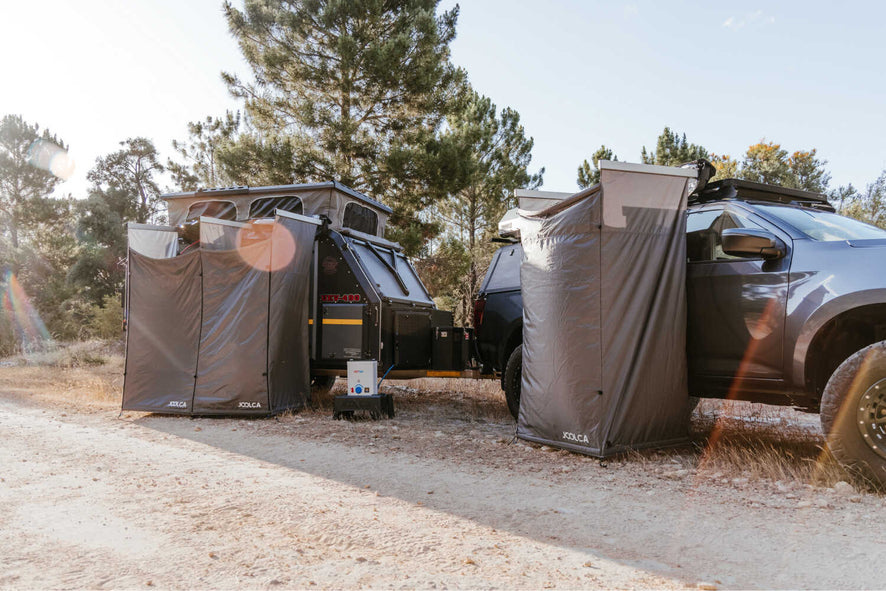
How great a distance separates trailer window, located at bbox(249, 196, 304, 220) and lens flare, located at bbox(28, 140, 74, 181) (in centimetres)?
3432

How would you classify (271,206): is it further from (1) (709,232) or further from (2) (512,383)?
(1) (709,232)

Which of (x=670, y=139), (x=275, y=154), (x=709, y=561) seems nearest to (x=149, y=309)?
(x=709, y=561)

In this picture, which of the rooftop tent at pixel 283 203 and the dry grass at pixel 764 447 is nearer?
the dry grass at pixel 764 447

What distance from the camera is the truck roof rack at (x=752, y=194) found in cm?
536

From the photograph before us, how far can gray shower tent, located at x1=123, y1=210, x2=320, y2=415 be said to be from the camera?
7203 millimetres

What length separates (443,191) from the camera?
15914 millimetres

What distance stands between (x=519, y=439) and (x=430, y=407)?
2.96 metres

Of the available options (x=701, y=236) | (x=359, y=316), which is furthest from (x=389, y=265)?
(x=701, y=236)

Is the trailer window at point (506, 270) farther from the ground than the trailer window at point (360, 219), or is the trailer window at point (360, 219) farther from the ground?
the trailer window at point (360, 219)

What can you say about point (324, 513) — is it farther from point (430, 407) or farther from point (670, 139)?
point (670, 139)

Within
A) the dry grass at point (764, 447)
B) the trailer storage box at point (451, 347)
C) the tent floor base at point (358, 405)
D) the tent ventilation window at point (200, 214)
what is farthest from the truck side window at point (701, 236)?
the tent ventilation window at point (200, 214)

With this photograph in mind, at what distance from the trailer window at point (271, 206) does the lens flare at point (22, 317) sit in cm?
1227

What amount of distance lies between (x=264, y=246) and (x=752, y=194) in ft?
17.1

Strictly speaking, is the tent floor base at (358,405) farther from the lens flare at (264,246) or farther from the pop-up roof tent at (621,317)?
the pop-up roof tent at (621,317)
